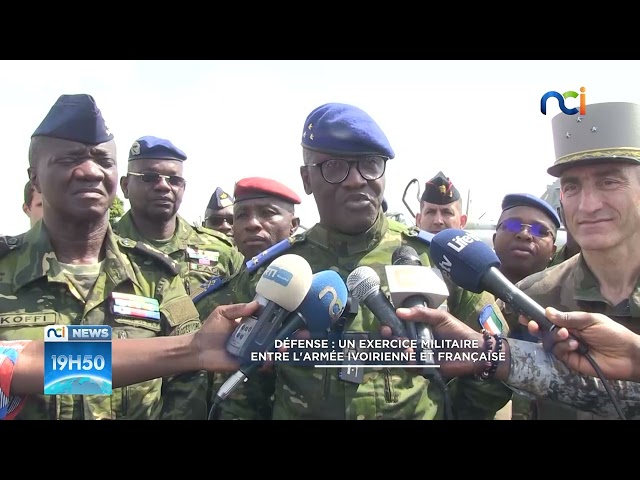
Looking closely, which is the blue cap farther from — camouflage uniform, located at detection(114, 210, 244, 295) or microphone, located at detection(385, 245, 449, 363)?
microphone, located at detection(385, 245, 449, 363)

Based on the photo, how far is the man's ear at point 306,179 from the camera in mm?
2611

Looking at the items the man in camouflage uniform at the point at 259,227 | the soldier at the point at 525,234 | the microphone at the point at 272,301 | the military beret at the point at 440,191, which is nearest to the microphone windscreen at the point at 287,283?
the microphone at the point at 272,301

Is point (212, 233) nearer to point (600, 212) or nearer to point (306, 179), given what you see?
point (306, 179)

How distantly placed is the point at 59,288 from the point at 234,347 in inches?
32.5

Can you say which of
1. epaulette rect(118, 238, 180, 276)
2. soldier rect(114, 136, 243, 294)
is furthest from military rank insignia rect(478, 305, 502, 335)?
epaulette rect(118, 238, 180, 276)

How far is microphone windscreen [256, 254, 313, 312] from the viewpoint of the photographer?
2.28 m

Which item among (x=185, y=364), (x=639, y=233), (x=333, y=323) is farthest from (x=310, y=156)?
(x=639, y=233)

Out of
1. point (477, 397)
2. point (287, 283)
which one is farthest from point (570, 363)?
point (287, 283)

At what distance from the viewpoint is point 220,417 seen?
8.59ft

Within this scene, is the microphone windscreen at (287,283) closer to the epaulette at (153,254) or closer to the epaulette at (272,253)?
the epaulette at (272,253)

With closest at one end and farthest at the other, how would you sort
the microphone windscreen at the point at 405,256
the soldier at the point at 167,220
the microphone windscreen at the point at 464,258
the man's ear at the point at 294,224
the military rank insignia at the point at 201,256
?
the microphone windscreen at the point at 464,258 → the microphone windscreen at the point at 405,256 → the soldier at the point at 167,220 → the man's ear at the point at 294,224 → the military rank insignia at the point at 201,256

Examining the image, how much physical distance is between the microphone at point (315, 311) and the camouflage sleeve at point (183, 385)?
0.20 m

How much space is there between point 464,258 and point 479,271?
71mm

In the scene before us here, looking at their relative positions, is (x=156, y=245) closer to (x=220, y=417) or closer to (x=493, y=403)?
(x=220, y=417)
